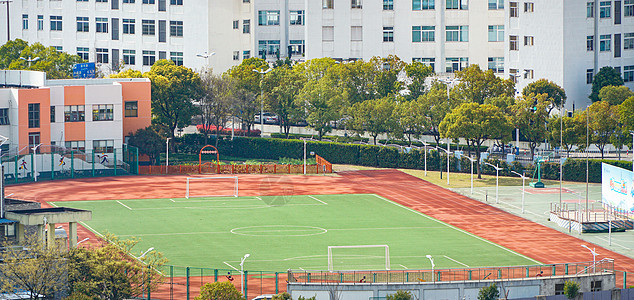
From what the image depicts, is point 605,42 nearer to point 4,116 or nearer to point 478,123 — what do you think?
point 478,123

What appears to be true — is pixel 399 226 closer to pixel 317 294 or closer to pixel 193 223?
pixel 193 223

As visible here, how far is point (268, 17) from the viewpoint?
529 ft

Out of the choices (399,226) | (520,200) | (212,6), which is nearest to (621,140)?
(520,200)

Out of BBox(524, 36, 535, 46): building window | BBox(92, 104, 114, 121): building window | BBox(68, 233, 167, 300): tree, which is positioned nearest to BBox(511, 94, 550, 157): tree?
BBox(524, 36, 535, 46): building window

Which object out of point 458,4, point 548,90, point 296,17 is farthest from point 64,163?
point 458,4

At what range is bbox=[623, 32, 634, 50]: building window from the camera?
125m

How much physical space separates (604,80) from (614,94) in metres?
6.26

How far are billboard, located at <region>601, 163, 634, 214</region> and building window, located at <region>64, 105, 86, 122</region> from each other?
55747mm

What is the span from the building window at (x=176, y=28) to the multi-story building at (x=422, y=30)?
74.3 ft

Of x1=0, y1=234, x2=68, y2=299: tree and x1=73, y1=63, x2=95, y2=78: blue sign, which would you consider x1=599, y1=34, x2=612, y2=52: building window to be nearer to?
x1=73, y1=63, x2=95, y2=78: blue sign

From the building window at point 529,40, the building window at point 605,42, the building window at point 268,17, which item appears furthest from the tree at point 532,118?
the building window at point 268,17

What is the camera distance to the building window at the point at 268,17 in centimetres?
16088

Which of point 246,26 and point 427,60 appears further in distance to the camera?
point 246,26

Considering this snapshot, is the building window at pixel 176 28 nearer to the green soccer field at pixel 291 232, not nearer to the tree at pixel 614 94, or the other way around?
the tree at pixel 614 94
